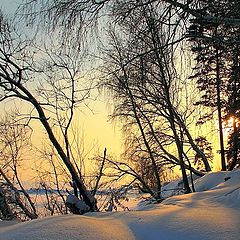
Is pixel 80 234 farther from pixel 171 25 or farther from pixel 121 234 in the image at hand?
pixel 171 25

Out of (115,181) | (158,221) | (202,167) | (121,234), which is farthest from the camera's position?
(202,167)

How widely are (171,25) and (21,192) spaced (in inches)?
299

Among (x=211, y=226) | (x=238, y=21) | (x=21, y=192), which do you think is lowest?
(x=211, y=226)

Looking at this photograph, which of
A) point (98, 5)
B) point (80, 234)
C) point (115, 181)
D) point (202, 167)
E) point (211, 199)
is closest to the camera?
point (80, 234)

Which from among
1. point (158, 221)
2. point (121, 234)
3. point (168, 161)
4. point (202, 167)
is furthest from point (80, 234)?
point (202, 167)

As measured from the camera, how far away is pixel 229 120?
1727 centimetres

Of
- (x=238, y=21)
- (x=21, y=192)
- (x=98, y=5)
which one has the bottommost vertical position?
(x=21, y=192)

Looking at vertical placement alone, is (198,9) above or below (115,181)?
above

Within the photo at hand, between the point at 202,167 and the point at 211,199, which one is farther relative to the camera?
the point at 202,167

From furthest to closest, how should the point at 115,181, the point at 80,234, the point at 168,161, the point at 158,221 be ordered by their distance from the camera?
the point at 168,161
the point at 115,181
the point at 158,221
the point at 80,234

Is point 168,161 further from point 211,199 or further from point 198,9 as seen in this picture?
point 198,9

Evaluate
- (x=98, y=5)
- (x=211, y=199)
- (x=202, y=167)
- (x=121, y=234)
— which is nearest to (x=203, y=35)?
(x=98, y=5)

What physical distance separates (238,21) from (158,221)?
2086mm

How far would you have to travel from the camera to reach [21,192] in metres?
10.6
